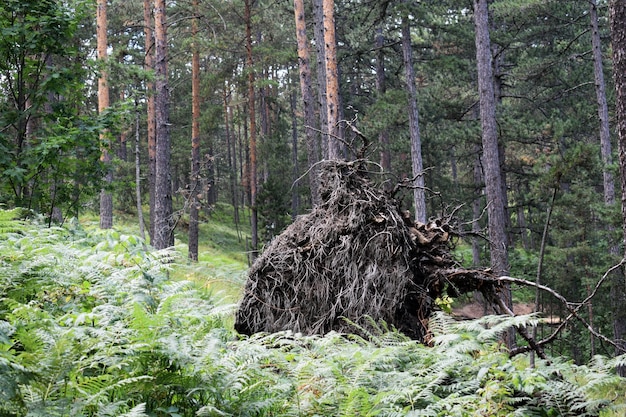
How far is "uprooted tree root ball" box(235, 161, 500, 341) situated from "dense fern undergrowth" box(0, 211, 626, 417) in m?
1.39

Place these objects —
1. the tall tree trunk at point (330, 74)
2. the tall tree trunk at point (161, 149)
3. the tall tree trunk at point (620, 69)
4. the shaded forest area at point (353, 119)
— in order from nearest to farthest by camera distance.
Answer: the tall tree trunk at point (620, 69), the shaded forest area at point (353, 119), the tall tree trunk at point (161, 149), the tall tree trunk at point (330, 74)

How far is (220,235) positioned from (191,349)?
3136 centimetres

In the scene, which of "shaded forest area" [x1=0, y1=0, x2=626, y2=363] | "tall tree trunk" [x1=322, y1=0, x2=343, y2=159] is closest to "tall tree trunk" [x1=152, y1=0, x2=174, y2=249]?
"shaded forest area" [x1=0, y1=0, x2=626, y2=363]

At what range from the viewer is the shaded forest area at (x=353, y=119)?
24.2 ft

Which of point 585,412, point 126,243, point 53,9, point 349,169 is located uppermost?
point 53,9

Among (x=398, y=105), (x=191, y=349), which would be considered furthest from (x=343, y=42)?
(x=191, y=349)

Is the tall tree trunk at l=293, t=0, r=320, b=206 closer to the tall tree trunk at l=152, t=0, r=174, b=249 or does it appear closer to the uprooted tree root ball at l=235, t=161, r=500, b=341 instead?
the tall tree trunk at l=152, t=0, r=174, b=249

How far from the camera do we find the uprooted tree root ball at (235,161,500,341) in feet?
20.6

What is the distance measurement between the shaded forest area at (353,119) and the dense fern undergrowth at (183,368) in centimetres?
163

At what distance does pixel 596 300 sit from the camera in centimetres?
1719

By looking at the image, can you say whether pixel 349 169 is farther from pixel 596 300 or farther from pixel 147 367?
pixel 596 300

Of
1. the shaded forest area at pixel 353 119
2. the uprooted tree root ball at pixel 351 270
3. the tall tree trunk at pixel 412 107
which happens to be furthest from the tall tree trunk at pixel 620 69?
the tall tree trunk at pixel 412 107

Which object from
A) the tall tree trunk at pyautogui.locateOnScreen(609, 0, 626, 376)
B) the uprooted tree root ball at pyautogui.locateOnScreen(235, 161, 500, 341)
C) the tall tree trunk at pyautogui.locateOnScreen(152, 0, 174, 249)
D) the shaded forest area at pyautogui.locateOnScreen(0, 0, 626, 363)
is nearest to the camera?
the tall tree trunk at pyautogui.locateOnScreen(609, 0, 626, 376)

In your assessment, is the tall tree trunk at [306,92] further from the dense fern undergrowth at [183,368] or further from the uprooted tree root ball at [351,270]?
the dense fern undergrowth at [183,368]
